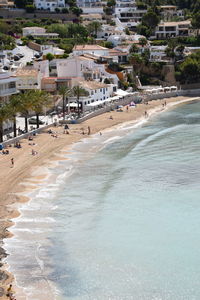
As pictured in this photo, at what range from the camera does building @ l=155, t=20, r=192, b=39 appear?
118 metres

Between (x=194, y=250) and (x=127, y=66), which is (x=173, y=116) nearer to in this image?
(x=127, y=66)

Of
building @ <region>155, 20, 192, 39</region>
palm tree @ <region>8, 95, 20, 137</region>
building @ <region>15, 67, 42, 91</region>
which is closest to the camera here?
palm tree @ <region>8, 95, 20, 137</region>

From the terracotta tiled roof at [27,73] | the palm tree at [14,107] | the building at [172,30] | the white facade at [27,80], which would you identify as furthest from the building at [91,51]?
the palm tree at [14,107]

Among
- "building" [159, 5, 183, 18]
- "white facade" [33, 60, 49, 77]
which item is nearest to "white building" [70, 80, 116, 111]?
"white facade" [33, 60, 49, 77]

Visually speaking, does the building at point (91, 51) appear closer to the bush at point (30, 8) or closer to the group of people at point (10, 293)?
the bush at point (30, 8)

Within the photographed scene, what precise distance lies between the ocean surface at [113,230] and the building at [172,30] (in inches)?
2873

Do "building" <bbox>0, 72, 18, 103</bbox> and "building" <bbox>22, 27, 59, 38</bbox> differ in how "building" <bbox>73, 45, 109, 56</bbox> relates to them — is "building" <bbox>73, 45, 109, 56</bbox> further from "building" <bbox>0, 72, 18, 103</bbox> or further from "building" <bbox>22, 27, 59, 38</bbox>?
"building" <bbox>0, 72, 18, 103</bbox>

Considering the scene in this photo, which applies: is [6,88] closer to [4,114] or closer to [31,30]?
[4,114]

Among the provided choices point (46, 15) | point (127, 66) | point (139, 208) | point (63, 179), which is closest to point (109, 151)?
point (63, 179)

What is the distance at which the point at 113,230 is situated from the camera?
30688 mm

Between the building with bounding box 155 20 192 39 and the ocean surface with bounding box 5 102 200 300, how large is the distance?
73.0 metres

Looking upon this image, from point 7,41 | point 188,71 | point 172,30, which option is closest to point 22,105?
point 188,71

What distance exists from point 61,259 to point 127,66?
66687mm

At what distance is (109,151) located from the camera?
164ft
